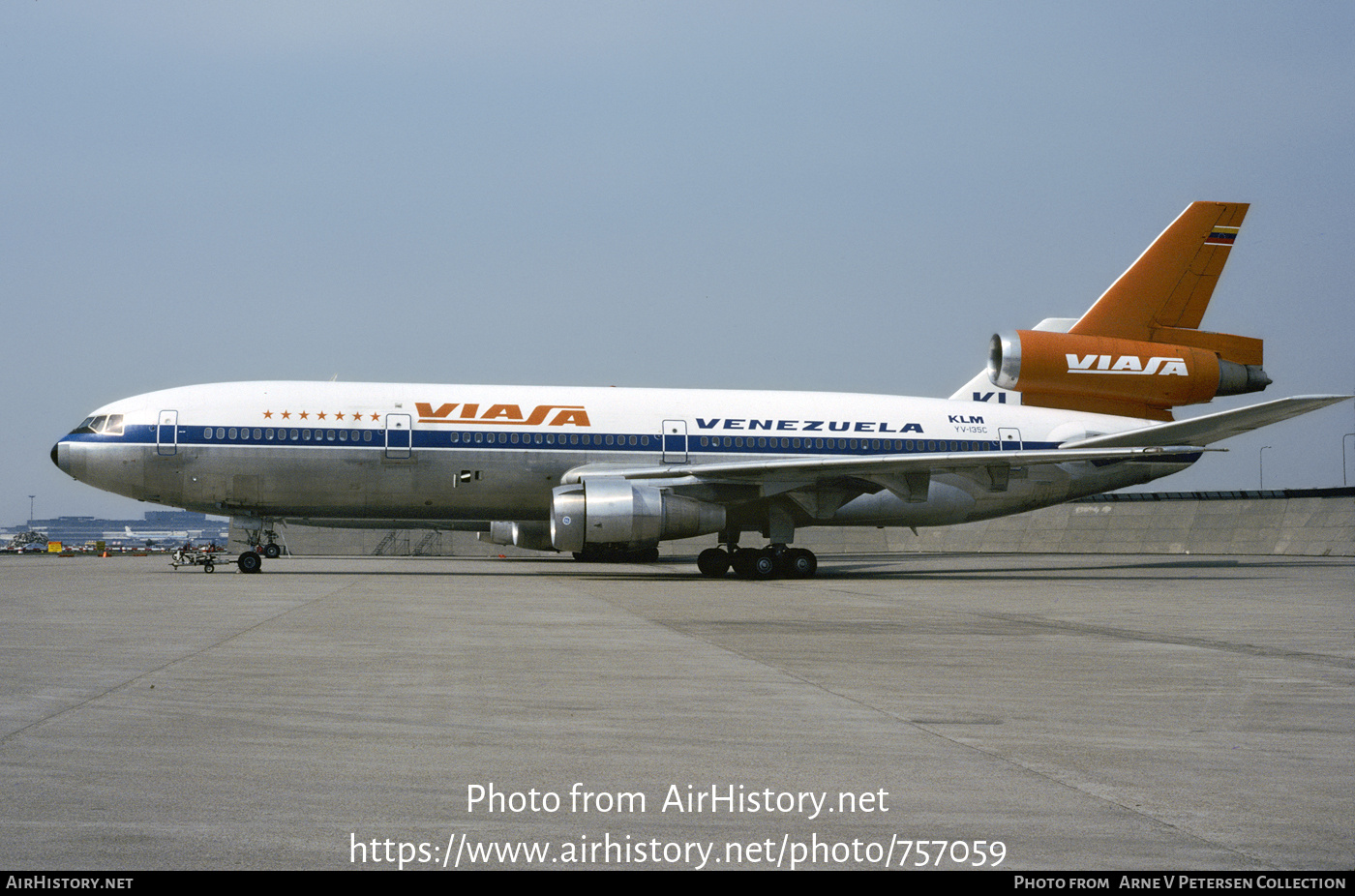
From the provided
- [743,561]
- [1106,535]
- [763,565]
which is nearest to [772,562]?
[763,565]

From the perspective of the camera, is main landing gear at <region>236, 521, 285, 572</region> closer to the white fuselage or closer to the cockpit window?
the white fuselage

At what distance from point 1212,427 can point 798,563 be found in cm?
881

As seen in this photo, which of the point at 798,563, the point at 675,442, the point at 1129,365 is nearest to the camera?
the point at 798,563

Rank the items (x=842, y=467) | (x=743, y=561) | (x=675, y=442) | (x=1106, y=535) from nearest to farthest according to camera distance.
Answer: (x=842, y=467)
(x=743, y=561)
(x=675, y=442)
(x=1106, y=535)

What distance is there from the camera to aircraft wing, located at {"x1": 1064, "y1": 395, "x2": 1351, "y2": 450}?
2252 cm

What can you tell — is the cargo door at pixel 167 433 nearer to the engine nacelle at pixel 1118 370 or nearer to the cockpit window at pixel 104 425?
the cockpit window at pixel 104 425

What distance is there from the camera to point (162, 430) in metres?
23.2

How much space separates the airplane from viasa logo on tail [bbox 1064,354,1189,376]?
47mm

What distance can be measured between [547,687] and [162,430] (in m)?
18.0

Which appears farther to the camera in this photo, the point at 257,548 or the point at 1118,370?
the point at 1118,370

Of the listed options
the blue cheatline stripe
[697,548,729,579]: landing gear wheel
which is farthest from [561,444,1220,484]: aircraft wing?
[697,548,729,579]: landing gear wheel

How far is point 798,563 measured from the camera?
79.0ft

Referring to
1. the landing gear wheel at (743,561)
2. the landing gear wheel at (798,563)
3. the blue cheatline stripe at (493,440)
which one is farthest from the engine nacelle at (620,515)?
the landing gear wheel at (798,563)

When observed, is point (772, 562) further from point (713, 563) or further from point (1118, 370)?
point (1118, 370)
